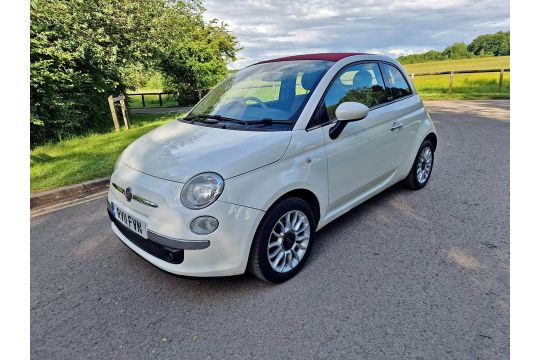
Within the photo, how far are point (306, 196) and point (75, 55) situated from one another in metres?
7.93

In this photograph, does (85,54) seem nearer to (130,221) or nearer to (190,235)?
(130,221)

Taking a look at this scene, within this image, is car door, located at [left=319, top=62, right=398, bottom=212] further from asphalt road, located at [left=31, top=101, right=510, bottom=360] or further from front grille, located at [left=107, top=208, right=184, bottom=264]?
front grille, located at [left=107, top=208, right=184, bottom=264]

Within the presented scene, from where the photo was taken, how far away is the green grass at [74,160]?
523 cm

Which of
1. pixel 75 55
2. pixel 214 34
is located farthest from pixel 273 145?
pixel 214 34

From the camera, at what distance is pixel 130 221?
265 centimetres

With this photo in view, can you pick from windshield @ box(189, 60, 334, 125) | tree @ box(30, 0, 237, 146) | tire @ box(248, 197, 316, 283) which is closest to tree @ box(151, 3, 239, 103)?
tree @ box(30, 0, 237, 146)

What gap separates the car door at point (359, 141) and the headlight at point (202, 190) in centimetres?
107

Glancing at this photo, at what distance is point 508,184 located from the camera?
15.2 ft

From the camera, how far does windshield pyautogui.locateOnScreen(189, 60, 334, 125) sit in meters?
A: 2.99

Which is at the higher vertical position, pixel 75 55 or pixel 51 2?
pixel 51 2

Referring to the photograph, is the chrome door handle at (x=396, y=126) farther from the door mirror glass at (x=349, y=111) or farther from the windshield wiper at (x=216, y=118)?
the windshield wiper at (x=216, y=118)

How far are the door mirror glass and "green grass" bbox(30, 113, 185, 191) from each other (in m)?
4.03

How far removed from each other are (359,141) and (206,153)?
1509 millimetres

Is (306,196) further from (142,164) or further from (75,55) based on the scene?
(75,55)
